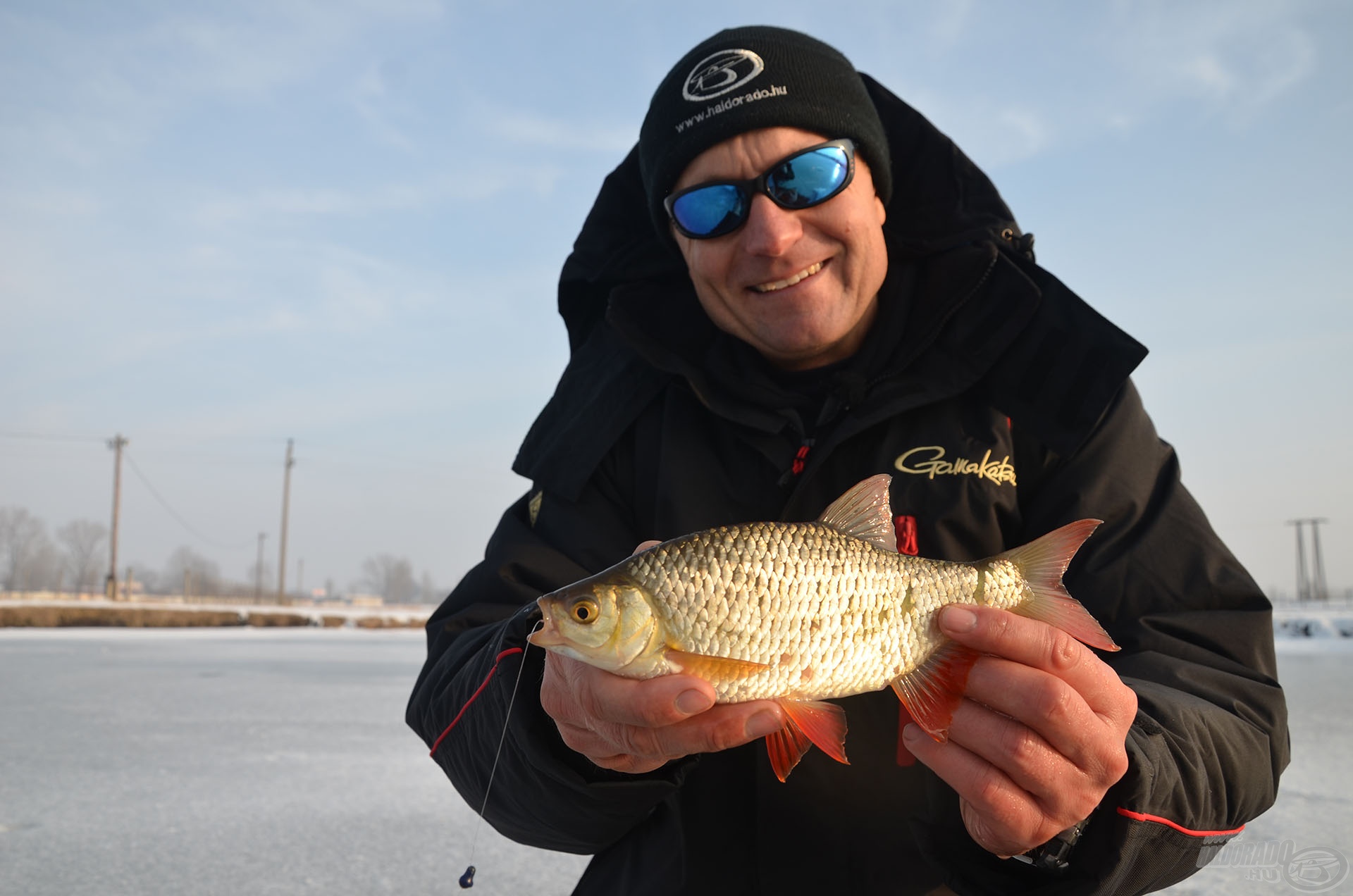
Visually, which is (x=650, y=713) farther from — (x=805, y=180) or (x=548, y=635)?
(x=805, y=180)

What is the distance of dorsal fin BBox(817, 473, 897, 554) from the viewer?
196 centimetres

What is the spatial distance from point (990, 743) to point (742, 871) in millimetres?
1141

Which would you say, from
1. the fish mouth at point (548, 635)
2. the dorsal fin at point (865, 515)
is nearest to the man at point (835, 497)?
the fish mouth at point (548, 635)

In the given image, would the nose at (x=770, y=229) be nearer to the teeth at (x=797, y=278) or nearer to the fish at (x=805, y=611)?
the teeth at (x=797, y=278)

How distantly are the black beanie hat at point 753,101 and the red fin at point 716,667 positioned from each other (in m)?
1.64

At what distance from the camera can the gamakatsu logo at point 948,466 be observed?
2.53 meters

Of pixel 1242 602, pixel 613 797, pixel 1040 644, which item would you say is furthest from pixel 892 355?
pixel 613 797

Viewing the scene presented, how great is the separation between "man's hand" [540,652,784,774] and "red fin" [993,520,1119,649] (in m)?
0.55

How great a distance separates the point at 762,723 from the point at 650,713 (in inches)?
8.9

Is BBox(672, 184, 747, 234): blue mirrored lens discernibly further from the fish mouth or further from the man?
the fish mouth

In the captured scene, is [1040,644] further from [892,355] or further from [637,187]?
[637,187]

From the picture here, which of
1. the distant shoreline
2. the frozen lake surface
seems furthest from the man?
the distant shoreline

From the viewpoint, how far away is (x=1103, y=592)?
7.77ft

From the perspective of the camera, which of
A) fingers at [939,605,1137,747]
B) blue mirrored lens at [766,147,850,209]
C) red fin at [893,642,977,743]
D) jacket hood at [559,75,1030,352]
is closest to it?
fingers at [939,605,1137,747]
